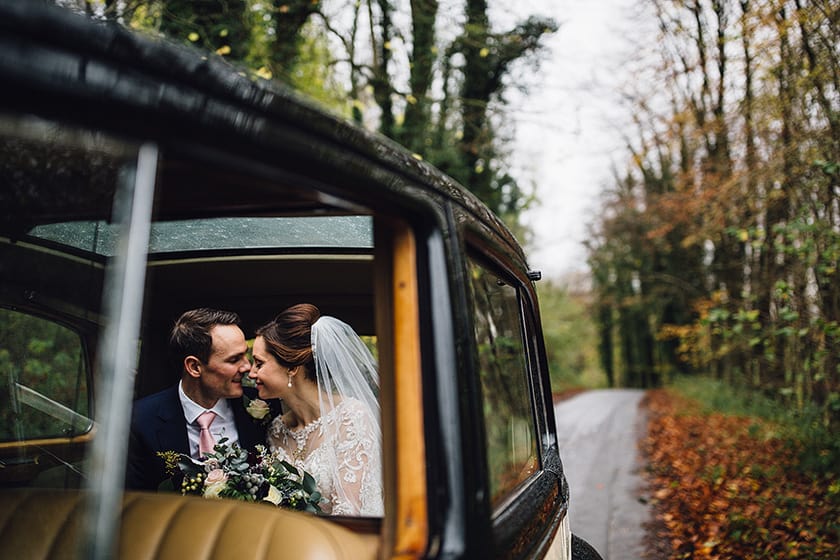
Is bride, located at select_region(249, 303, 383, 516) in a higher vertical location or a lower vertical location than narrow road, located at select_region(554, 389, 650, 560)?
higher

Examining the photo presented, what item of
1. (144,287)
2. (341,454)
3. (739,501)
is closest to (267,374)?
(341,454)

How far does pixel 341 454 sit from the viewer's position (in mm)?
2934

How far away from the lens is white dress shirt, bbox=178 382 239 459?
3.34 meters

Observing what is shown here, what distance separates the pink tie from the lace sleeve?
71 centimetres

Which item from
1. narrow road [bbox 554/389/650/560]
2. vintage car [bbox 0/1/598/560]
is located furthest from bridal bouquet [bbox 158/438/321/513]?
narrow road [bbox 554/389/650/560]

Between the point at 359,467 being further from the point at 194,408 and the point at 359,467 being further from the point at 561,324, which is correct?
the point at 561,324

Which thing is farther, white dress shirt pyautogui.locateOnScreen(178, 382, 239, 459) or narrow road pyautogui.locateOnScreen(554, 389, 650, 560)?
narrow road pyautogui.locateOnScreen(554, 389, 650, 560)

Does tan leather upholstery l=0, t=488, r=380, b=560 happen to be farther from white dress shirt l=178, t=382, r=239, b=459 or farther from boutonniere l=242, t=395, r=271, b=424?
boutonniere l=242, t=395, r=271, b=424

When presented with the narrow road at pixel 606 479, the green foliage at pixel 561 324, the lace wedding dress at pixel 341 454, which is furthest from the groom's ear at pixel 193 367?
the green foliage at pixel 561 324

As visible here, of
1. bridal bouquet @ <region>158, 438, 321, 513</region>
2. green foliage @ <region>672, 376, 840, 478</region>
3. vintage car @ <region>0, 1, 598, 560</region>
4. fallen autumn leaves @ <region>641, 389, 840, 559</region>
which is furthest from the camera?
green foliage @ <region>672, 376, 840, 478</region>

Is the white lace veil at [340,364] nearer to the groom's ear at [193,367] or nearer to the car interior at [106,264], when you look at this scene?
the car interior at [106,264]

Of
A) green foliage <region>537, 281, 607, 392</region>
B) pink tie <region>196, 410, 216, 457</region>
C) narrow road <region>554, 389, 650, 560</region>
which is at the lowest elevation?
narrow road <region>554, 389, 650, 560</region>

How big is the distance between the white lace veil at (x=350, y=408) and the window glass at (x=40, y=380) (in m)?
1.02

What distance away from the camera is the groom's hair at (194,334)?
3.48 metres
